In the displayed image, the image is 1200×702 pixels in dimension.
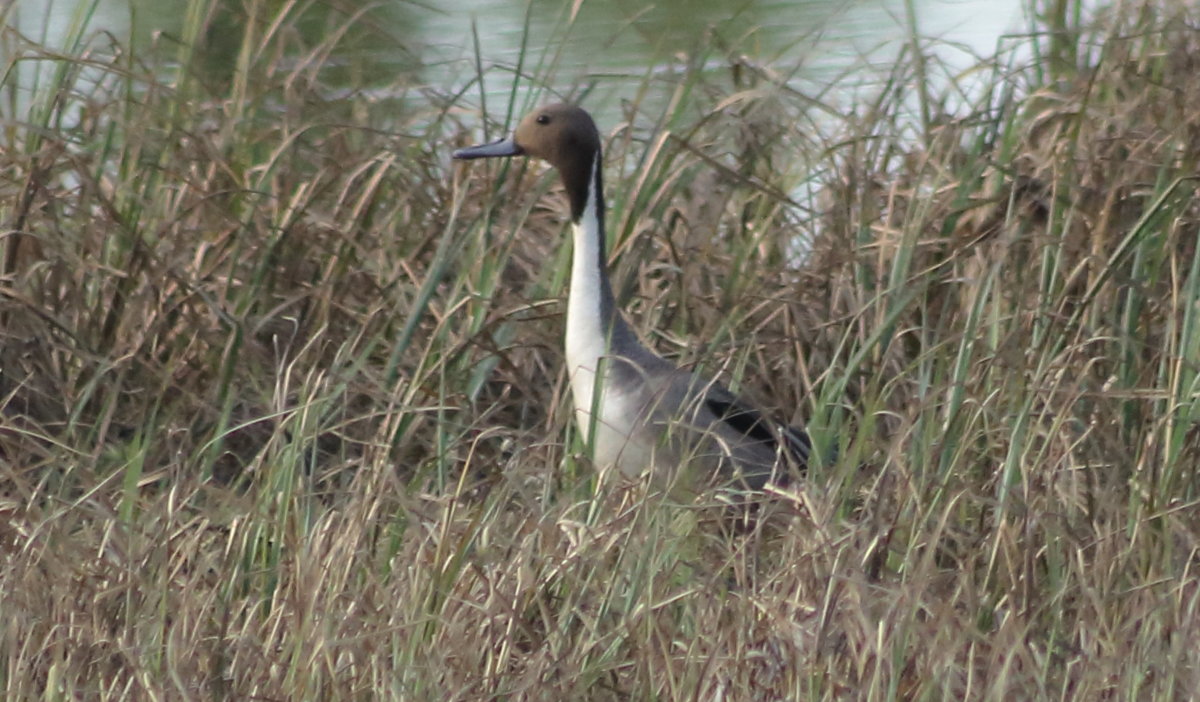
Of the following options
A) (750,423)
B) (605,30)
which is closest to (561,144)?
(750,423)

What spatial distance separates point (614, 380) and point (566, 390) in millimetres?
270

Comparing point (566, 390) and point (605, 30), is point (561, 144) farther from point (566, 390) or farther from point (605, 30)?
point (605, 30)

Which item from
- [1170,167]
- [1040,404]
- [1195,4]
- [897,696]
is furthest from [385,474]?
[1195,4]

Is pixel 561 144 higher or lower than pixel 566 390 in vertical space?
higher

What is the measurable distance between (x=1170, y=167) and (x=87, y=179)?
1.98m

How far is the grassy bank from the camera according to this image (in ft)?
8.14

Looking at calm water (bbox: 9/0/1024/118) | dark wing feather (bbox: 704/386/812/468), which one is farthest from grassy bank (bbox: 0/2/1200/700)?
calm water (bbox: 9/0/1024/118)

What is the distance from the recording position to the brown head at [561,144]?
3812 millimetres

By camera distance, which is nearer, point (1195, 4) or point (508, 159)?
point (508, 159)

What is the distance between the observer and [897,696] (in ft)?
7.87

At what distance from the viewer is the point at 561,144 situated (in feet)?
12.6

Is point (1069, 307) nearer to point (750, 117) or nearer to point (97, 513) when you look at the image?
point (750, 117)

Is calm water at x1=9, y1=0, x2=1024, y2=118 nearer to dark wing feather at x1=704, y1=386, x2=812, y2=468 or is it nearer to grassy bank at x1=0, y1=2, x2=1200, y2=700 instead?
grassy bank at x1=0, y1=2, x2=1200, y2=700

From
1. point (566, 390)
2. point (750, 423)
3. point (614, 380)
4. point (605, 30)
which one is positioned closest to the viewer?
point (614, 380)
